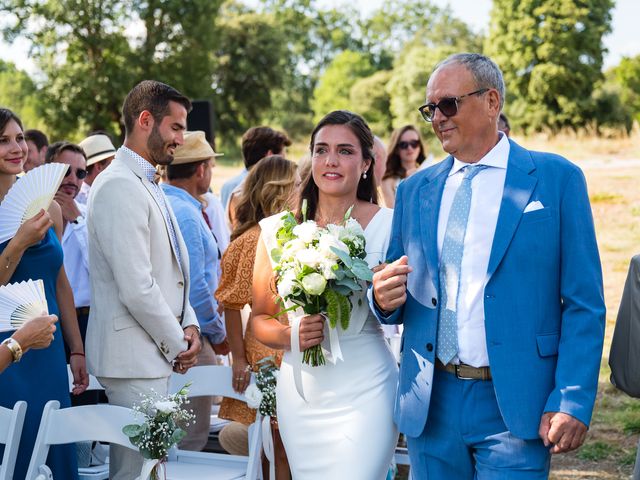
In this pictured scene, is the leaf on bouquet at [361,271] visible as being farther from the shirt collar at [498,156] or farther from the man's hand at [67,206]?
the man's hand at [67,206]

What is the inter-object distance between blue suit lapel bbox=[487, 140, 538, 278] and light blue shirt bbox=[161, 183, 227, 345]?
3.16 metres

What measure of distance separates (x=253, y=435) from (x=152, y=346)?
0.83m

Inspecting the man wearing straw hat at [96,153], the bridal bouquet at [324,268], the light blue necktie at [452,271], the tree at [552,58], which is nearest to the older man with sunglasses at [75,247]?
the man wearing straw hat at [96,153]

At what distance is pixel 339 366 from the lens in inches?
161

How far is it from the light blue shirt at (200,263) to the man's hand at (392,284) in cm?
288

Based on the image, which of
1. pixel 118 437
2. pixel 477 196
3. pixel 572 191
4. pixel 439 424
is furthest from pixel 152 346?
pixel 572 191

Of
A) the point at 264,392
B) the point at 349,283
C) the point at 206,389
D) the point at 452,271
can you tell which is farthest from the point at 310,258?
the point at 206,389

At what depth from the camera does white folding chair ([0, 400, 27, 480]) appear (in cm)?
412

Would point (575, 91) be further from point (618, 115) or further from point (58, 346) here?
point (58, 346)

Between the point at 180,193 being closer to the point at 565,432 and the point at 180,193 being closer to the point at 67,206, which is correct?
the point at 67,206

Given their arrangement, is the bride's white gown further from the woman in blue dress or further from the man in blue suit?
the woman in blue dress

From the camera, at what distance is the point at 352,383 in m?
4.07

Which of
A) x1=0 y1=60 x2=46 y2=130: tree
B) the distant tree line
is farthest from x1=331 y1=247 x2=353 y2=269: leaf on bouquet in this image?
the distant tree line

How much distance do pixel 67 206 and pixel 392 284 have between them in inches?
144
